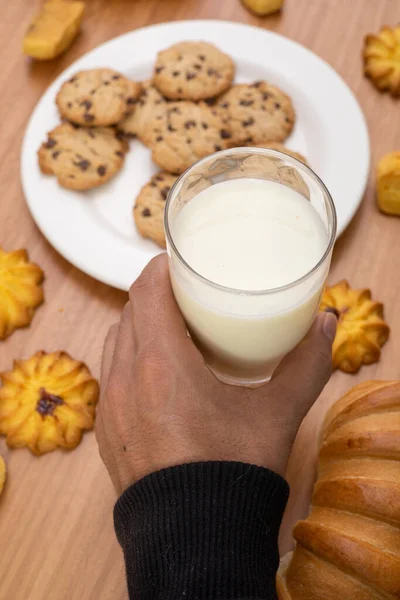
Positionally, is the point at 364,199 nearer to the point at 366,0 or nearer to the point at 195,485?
the point at 366,0

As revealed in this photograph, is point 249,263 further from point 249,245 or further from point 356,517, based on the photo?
point 356,517

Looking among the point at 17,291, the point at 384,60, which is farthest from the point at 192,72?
the point at 17,291

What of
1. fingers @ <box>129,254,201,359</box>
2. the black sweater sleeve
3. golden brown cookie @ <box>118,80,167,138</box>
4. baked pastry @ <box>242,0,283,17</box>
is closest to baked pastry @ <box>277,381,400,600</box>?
the black sweater sleeve

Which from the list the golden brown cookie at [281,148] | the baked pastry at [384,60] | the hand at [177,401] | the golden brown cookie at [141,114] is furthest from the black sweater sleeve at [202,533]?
the baked pastry at [384,60]

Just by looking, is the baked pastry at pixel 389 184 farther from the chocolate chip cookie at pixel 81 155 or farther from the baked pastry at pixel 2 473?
the baked pastry at pixel 2 473

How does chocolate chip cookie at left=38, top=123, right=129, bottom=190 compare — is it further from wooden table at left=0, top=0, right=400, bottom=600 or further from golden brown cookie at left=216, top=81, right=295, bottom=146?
golden brown cookie at left=216, top=81, right=295, bottom=146

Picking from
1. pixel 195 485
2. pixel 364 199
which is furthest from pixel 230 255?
pixel 364 199

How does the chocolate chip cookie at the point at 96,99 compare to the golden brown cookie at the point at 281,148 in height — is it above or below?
above
